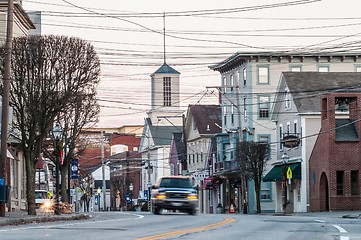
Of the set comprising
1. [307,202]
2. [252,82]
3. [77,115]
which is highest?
[252,82]

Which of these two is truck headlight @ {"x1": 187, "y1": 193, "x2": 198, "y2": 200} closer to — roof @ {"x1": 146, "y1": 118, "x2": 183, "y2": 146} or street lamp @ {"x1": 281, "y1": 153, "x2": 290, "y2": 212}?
street lamp @ {"x1": 281, "y1": 153, "x2": 290, "y2": 212}

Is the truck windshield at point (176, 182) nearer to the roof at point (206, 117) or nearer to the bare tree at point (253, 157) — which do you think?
the bare tree at point (253, 157)

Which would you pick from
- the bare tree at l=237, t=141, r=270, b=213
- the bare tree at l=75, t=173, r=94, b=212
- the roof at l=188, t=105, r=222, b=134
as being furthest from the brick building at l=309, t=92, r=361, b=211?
the bare tree at l=75, t=173, r=94, b=212

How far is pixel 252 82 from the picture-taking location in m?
84.6

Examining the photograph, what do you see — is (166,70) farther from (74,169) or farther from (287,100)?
(74,169)

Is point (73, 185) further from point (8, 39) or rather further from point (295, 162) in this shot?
point (8, 39)

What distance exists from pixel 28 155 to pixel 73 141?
42.5 feet

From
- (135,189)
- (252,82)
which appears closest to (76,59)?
(252,82)

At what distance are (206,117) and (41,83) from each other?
63313 millimetres

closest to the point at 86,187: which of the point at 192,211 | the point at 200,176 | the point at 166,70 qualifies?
the point at 166,70

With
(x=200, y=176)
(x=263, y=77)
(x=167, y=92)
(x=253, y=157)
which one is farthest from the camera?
(x=167, y=92)

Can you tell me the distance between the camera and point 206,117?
101812mm

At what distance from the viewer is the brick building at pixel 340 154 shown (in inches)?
2339

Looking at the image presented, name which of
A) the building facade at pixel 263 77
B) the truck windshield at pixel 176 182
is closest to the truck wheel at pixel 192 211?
the truck windshield at pixel 176 182
